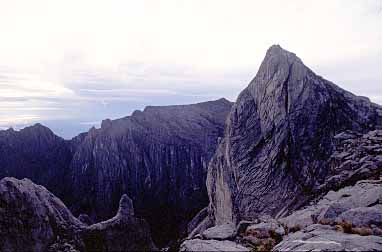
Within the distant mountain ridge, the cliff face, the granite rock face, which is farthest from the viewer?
the distant mountain ridge

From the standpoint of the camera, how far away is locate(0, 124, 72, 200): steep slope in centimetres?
12962

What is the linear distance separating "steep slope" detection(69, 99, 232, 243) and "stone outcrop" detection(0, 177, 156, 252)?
6235cm

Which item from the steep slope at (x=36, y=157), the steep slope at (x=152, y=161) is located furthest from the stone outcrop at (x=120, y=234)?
the steep slope at (x=36, y=157)

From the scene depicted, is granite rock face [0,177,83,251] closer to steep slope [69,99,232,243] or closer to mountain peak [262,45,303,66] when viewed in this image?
mountain peak [262,45,303,66]

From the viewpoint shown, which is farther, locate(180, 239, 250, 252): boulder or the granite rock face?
the granite rock face

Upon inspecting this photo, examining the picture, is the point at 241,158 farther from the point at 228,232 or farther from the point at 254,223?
the point at 228,232

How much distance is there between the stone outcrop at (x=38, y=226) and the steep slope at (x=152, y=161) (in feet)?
205

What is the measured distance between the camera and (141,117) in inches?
5034

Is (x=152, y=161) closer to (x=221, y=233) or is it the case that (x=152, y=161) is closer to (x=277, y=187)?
(x=277, y=187)

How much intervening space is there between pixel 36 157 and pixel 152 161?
4123 cm

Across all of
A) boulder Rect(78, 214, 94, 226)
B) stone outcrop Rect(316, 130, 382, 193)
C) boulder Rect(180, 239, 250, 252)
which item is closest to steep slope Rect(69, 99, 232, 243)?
boulder Rect(78, 214, 94, 226)

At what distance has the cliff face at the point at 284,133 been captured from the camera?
33.4m

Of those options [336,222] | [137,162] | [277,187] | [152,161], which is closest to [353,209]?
[336,222]

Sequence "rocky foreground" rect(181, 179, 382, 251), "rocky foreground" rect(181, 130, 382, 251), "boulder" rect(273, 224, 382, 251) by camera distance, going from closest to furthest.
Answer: "boulder" rect(273, 224, 382, 251) < "rocky foreground" rect(181, 179, 382, 251) < "rocky foreground" rect(181, 130, 382, 251)
